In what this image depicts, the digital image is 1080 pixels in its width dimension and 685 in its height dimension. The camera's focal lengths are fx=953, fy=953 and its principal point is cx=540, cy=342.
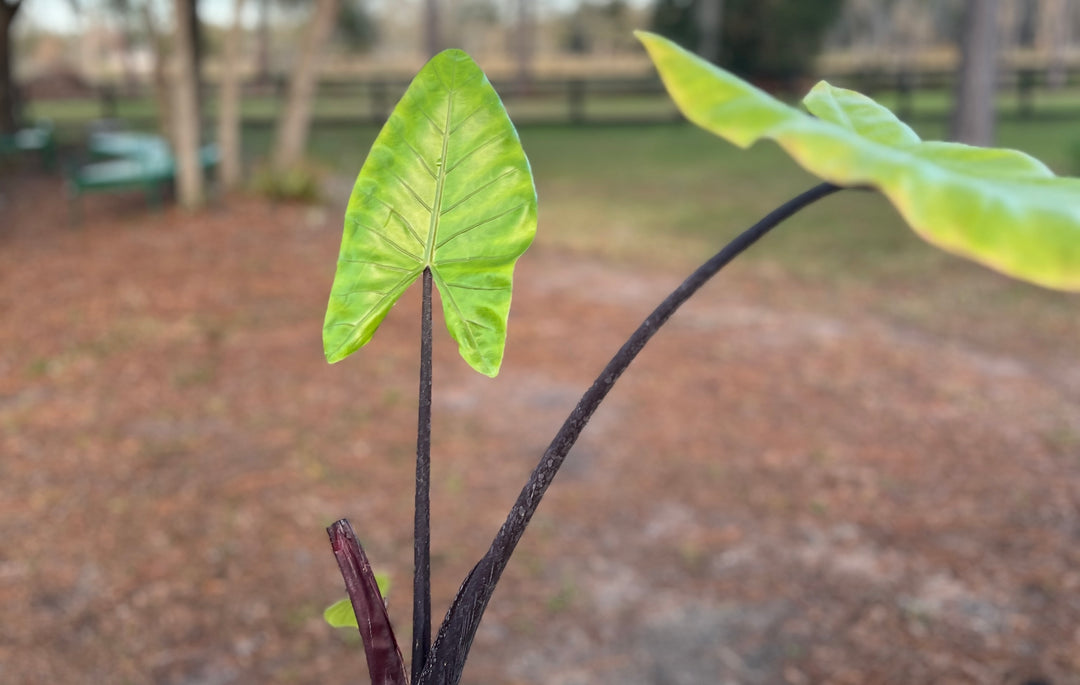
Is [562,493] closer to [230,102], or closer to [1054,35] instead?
[230,102]

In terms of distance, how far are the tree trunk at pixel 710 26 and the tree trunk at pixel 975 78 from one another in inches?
470

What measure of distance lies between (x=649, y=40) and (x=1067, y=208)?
0.30m

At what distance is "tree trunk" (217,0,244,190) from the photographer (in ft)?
27.7

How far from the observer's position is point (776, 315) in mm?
6137

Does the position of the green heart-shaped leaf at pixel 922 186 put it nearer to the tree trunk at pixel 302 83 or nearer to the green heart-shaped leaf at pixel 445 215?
the green heart-shaped leaf at pixel 445 215

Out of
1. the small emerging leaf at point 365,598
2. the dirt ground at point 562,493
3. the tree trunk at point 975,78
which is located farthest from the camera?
the tree trunk at point 975,78

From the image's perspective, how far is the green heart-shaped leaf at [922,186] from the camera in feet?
1.90

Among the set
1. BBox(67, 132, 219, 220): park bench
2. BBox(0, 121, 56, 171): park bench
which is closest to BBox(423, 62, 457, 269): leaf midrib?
BBox(67, 132, 219, 220): park bench

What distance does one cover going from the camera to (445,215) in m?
0.93

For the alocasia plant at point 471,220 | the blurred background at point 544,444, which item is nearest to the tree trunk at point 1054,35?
the blurred background at point 544,444

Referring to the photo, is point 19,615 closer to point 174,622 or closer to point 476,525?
point 174,622

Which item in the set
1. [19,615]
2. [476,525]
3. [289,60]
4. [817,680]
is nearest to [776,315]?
[476,525]

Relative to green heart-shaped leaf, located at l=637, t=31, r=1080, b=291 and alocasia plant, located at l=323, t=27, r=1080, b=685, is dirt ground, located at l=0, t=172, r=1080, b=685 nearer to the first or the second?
alocasia plant, located at l=323, t=27, r=1080, b=685

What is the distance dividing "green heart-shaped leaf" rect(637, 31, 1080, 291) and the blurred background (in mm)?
2438
